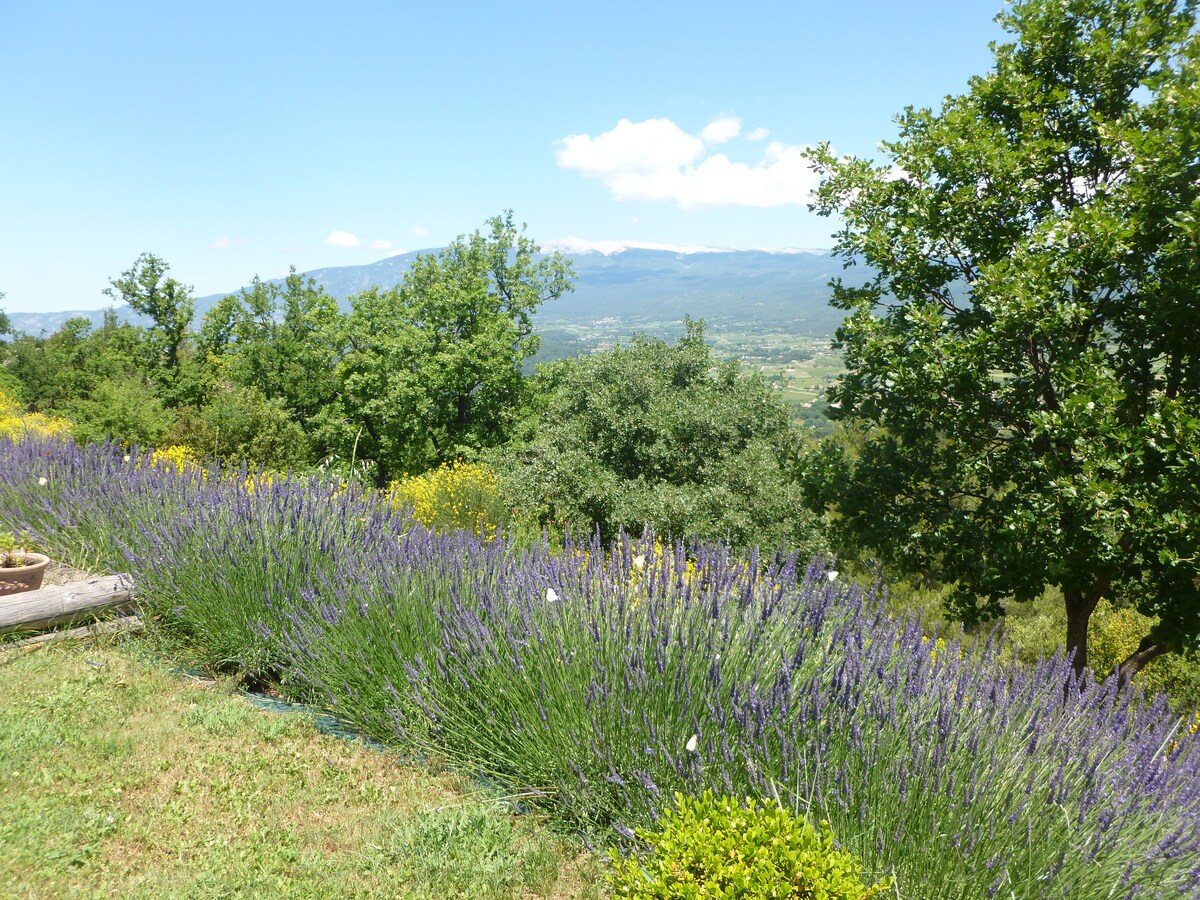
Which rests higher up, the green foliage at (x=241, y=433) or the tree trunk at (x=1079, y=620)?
the green foliage at (x=241, y=433)

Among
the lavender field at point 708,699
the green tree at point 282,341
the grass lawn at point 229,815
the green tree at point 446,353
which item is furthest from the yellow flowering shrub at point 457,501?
the green tree at point 282,341

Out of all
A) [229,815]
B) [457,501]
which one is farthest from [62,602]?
[457,501]

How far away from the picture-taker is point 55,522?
22.0 feet

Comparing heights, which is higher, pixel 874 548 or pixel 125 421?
pixel 125 421

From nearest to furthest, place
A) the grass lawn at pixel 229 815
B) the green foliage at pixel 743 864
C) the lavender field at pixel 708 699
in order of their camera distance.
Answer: the green foliage at pixel 743 864 → the lavender field at pixel 708 699 → the grass lawn at pixel 229 815

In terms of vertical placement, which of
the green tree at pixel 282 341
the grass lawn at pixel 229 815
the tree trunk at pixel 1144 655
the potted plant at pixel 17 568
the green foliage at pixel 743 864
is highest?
A: the green tree at pixel 282 341

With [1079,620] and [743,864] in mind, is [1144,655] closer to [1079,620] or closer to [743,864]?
[1079,620]

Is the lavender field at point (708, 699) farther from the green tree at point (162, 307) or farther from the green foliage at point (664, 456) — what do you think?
the green tree at point (162, 307)

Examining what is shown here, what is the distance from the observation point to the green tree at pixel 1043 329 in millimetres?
5781

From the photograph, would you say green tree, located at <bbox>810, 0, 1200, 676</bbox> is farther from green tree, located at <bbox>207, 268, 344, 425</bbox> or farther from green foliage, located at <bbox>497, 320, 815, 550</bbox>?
green tree, located at <bbox>207, 268, 344, 425</bbox>

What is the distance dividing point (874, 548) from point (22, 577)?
7.82m

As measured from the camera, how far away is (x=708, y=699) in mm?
2832

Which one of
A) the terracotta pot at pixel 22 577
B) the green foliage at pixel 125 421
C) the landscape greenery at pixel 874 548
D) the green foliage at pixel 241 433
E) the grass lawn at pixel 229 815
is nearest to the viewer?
the landscape greenery at pixel 874 548

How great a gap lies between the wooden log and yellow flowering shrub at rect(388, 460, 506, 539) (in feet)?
17.7
